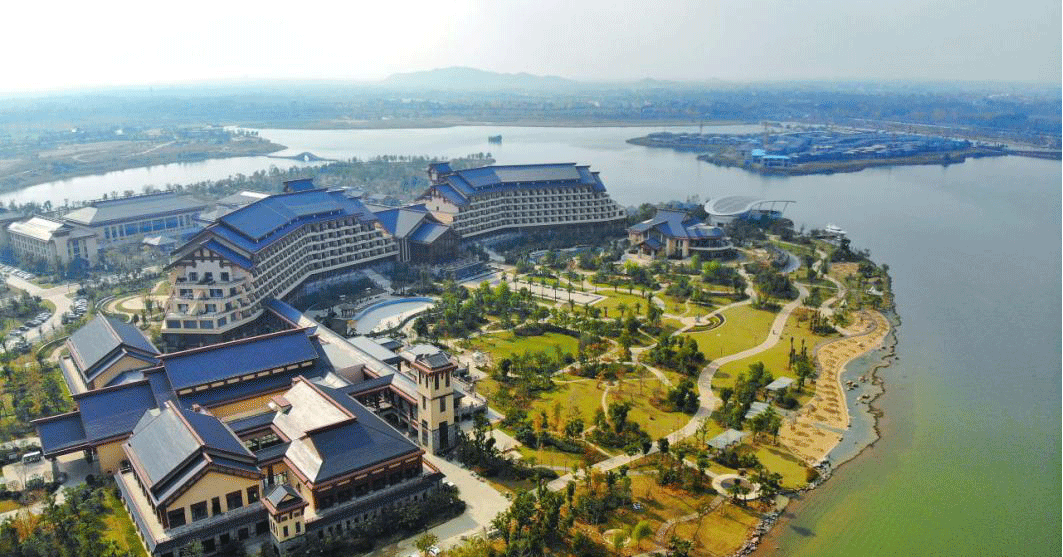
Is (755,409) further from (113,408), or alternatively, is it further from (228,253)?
(228,253)

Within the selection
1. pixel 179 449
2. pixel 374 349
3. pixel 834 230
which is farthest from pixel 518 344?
pixel 834 230

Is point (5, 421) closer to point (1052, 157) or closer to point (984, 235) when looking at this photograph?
point (984, 235)

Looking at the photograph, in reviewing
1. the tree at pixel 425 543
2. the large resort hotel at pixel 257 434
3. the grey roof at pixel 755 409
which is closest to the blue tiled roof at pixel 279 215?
the large resort hotel at pixel 257 434

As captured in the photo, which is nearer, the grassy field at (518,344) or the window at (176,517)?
the window at (176,517)

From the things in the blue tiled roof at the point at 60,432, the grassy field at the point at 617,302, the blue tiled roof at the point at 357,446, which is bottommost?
the grassy field at the point at 617,302

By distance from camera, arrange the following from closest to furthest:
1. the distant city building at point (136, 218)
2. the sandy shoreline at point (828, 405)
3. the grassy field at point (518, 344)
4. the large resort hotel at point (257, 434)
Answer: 1. the large resort hotel at point (257, 434)
2. the sandy shoreline at point (828, 405)
3. the grassy field at point (518, 344)
4. the distant city building at point (136, 218)

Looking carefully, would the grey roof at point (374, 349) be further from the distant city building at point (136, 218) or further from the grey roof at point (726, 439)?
the distant city building at point (136, 218)

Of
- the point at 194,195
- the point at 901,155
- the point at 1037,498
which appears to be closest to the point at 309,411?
the point at 1037,498

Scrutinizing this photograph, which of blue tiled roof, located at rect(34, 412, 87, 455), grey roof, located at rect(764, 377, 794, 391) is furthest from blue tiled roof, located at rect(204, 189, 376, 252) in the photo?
grey roof, located at rect(764, 377, 794, 391)
